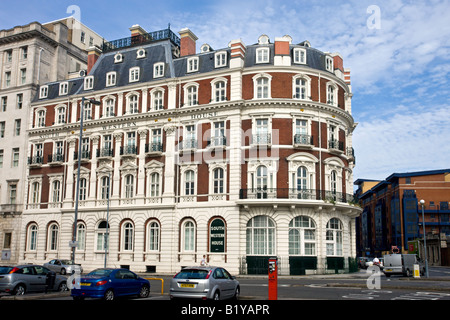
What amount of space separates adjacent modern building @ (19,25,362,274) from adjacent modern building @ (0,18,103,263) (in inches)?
98.2

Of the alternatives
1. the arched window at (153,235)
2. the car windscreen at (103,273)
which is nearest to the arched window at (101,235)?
the arched window at (153,235)

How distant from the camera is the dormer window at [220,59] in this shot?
44287 mm

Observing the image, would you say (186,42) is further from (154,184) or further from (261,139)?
(154,184)

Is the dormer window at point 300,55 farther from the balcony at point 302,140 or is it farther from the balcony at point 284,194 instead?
the balcony at point 284,194

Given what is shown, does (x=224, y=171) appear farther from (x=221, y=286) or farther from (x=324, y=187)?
(x=221, y=286)

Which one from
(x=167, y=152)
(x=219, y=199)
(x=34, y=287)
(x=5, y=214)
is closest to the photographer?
(x=34, y=287)

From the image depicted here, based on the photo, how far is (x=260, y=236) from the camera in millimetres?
40344

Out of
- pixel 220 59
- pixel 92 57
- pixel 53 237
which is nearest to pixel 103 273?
pixel 220 59

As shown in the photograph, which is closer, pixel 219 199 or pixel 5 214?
Result: pixel 219 199

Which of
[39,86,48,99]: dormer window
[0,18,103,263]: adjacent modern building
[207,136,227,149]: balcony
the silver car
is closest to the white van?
[207,136,227,149]: balcony

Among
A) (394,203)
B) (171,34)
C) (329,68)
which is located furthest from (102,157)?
(394,203)

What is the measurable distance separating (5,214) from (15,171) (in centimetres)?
475

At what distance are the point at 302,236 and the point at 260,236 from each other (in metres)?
3.48

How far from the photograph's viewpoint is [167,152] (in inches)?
1754
